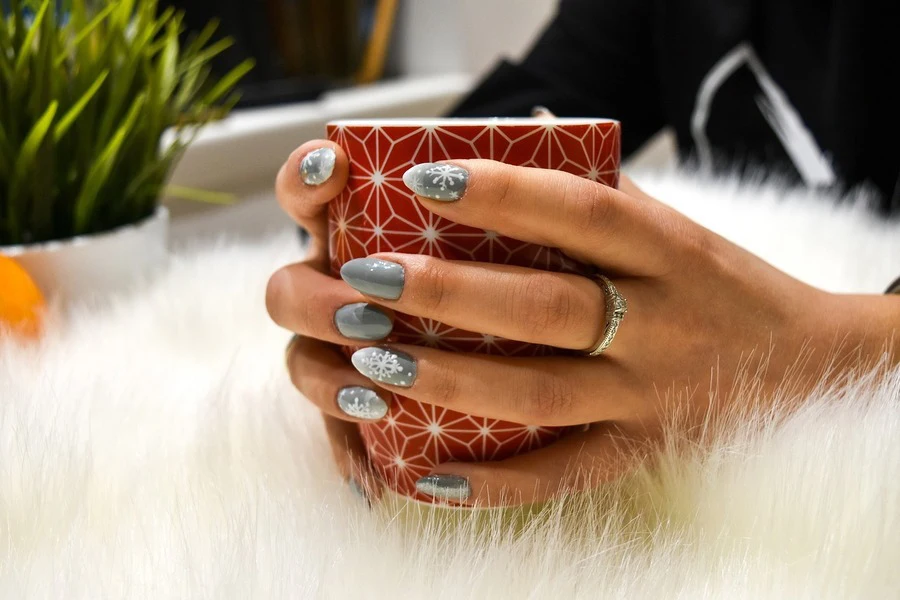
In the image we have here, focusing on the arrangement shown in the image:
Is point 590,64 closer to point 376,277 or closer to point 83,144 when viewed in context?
point 83,144

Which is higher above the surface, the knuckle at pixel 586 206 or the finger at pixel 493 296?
the knuckle at pixel 586 206

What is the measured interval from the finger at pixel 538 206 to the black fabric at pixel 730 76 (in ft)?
1.91

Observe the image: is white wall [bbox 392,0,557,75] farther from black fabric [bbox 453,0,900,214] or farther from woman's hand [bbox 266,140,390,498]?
woman's hand [bbox 266,140,390,498]

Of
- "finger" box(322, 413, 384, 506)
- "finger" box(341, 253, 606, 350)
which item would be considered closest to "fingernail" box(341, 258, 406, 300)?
"finger" box(341, 253, 606, 350)

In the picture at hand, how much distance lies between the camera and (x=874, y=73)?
78 centimetres

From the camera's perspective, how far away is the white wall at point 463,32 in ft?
5.04

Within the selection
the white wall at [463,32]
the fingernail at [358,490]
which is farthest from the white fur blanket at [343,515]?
the white wall at [463,32]

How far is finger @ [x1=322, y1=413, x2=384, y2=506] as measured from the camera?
34 cm

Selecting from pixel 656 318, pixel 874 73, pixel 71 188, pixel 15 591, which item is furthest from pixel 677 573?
pixel 874 73

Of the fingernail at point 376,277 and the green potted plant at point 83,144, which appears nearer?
the fingernail at point 376,277

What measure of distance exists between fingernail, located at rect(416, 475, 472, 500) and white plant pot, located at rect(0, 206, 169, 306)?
345mm

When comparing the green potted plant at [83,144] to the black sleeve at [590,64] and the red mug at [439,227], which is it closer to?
the red mug at [439,227]

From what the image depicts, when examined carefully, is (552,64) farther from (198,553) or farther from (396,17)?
(198,553)

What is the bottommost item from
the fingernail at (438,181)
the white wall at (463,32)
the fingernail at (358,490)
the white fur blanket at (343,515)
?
the fingernail at (358,490)
